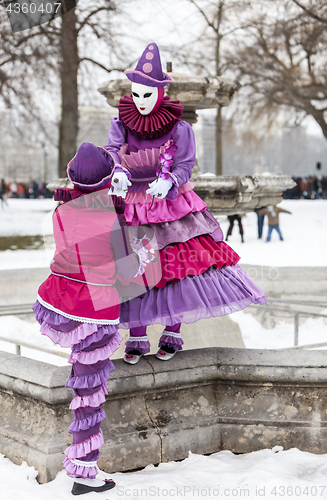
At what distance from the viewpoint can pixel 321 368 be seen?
8.74ft

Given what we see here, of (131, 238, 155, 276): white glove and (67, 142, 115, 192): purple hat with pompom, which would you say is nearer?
(67, 142, 115, 192): purple hat with pompom

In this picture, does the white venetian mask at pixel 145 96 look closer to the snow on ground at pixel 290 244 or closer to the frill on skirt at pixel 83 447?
the frill on skirt at pixel 83 447

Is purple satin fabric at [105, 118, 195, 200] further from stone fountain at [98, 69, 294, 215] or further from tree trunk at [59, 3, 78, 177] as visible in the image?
tree trunk at [59, 3, 78, 177]

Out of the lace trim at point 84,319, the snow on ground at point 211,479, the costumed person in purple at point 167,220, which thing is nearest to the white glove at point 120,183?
the costumed person in purple at point 167,220

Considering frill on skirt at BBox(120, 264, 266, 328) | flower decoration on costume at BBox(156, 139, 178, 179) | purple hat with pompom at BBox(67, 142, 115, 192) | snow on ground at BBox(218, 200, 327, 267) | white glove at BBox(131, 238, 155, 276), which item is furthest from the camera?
snow on ground at BBox(218, 200, 327, 267)

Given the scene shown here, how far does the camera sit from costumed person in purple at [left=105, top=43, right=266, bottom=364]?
9.08 ft

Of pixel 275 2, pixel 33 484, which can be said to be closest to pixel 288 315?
pixel 33 484

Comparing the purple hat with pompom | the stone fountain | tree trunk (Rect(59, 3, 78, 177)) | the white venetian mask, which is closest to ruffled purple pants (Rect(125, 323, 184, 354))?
the purple hat with pompom

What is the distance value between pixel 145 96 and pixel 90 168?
0.94 metres

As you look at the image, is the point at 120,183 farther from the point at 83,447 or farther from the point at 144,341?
the point at 83,447

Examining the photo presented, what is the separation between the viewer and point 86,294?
89.0 inches

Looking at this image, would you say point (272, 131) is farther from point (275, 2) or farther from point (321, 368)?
point (321, 368)

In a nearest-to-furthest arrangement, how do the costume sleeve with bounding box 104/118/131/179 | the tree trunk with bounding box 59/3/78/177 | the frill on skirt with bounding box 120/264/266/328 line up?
the frill on skirt with bounding box 120/264/266/328 < the costume sleeve with bounding box 104/118/131/179 < the tree trunk with bounding box 59/3/78/177

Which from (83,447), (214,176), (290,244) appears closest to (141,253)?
(83,447)
